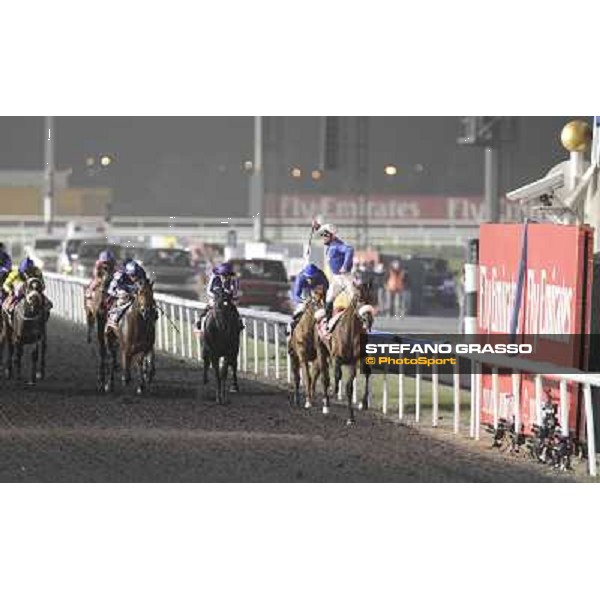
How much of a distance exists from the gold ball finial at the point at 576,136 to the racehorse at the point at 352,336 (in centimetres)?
234

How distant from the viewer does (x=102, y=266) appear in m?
24.7

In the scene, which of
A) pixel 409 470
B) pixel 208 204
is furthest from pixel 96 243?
pixel 409 470

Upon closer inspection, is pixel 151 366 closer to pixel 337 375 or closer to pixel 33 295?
pixel 33 295

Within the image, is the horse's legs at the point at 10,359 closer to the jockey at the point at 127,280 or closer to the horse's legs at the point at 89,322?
the horse's legs at the point at 89,322

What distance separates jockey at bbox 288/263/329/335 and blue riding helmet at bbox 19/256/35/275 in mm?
2620

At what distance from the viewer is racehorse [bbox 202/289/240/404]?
23.2 meters

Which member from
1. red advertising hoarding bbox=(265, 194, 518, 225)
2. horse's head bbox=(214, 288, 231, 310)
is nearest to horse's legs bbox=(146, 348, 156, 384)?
horse's head bbox=(214, 288, 231, 310)

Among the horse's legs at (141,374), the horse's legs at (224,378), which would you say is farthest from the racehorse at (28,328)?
the horse's legs at (224,378)

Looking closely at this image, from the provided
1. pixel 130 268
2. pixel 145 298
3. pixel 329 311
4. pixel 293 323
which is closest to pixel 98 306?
pixel 130 268

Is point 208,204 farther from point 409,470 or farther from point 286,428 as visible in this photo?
point 409,470

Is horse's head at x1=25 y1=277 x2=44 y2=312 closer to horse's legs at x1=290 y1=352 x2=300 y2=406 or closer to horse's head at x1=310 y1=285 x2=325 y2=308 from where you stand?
horse's legs at x1=290 y1=352 x2=300 y2=406

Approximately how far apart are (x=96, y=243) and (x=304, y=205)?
3603 millimetres

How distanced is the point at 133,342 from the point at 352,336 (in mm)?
2139

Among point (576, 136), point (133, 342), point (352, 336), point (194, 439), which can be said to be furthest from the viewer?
point (133, 342)
